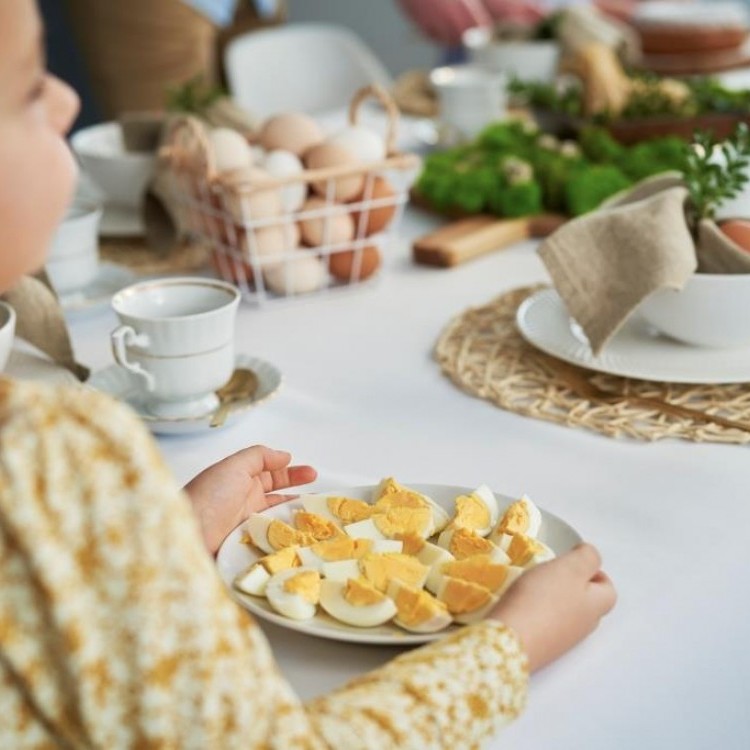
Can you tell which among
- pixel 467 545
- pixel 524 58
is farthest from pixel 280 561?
pixel 524 58

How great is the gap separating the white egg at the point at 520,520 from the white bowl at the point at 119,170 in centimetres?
96

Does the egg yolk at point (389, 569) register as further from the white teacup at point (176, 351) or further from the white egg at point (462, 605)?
the white teacup at point (176, 351)

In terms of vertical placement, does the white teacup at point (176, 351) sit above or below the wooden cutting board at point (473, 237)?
above

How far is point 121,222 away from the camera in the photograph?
1666 mm

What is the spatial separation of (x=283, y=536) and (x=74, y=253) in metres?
0.72

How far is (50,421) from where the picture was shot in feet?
1.75

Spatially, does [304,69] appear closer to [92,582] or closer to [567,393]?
[567,393]

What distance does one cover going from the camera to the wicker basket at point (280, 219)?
4.46 ft

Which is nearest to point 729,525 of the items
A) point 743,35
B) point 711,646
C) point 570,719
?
point 711,646

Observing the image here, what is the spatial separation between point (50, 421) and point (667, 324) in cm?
76

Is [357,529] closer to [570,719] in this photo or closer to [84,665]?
[570,719]

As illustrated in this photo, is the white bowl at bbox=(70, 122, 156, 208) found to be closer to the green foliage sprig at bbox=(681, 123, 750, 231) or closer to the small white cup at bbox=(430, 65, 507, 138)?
the small white cup at bbox=(430, 65, 507, 138)

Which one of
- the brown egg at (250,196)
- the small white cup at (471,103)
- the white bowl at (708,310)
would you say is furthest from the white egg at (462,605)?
the small white cup at (471,103)

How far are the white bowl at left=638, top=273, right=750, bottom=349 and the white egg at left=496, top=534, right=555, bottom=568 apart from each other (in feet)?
1.38
